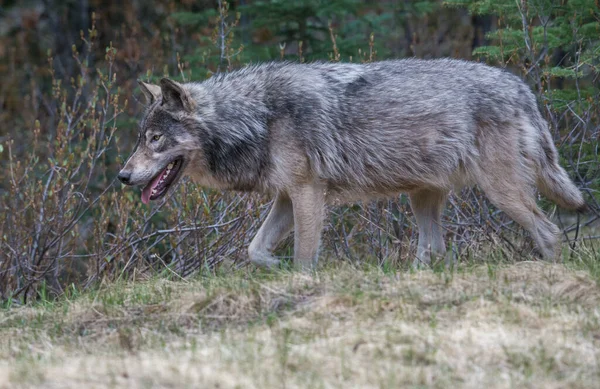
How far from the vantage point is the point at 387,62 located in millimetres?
7707

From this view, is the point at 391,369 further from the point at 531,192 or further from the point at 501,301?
the point at 531,192

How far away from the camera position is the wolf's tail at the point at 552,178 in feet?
24.1

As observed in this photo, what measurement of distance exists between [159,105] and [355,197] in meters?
1.80

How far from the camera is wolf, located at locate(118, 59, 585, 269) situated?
708cm

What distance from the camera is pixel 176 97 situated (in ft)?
23.4

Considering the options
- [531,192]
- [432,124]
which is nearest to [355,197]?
[432,124]

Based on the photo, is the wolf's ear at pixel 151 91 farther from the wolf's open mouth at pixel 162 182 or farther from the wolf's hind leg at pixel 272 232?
the wolf's hind leg at pixel 272 232

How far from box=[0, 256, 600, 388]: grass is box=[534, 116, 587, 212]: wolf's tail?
1326 mm

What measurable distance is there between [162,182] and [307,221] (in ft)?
3.96

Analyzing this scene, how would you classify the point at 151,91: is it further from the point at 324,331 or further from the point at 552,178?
the point at 552,178

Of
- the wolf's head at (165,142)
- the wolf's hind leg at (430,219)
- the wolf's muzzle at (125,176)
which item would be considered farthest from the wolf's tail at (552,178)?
the wolf's muzzle at (125,176)

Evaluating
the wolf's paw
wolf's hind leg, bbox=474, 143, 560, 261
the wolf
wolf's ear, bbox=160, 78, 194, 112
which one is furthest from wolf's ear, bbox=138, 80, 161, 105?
wolf's hind leg, bbox=474, 143, 560, 261

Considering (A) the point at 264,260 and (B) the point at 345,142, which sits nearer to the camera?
(A) the point at 264,260

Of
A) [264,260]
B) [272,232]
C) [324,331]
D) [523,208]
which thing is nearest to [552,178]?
[523,208]
